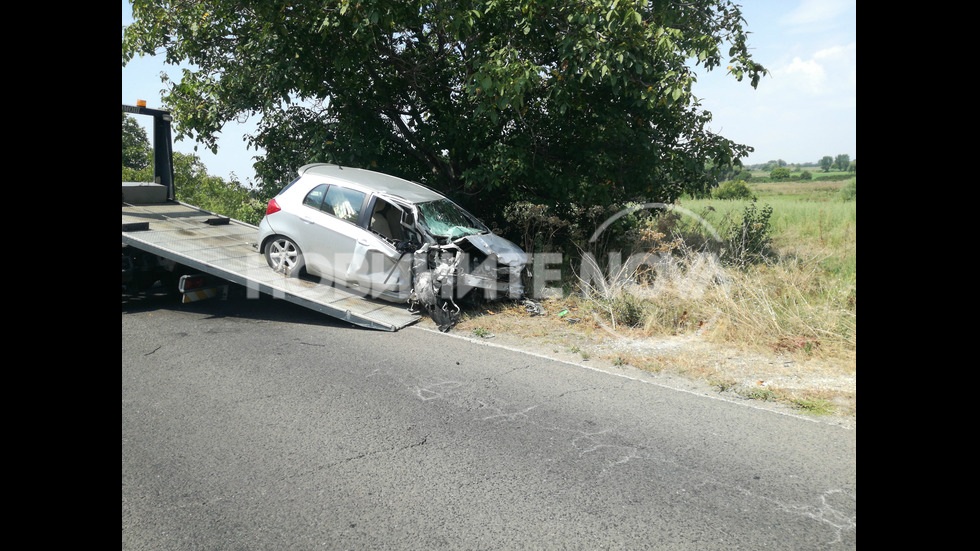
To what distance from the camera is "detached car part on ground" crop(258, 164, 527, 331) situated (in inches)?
333

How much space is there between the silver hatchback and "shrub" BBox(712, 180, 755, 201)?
11823mm

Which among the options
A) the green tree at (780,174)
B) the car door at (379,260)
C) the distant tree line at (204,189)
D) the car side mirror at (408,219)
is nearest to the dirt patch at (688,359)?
the car door at (379,260)

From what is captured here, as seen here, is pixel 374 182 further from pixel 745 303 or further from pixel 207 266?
pixel 745 303

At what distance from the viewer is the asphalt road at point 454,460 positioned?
3.39 m

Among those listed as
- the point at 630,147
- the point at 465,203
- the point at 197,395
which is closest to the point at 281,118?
the point at 465,203

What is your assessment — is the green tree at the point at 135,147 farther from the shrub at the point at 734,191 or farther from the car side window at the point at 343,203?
the shrub at the point at 734,191

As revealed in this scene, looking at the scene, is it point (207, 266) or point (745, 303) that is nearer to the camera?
point (745, 303)

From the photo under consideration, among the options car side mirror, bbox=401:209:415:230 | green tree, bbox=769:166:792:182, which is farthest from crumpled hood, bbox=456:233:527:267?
green tree, bbox=769:166:792:182

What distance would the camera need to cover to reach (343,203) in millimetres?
8727

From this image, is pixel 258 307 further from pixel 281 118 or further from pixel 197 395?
pixel 281 118

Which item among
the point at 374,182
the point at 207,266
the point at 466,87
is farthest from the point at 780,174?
the point at 207,266

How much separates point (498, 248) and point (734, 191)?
13.9 meters

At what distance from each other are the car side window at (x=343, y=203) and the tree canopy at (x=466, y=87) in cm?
244
